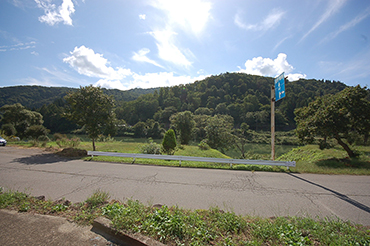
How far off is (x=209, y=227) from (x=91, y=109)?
1400 centimetres

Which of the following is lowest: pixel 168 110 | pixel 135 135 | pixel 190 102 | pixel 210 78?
pixel 135 135

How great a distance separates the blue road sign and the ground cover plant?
22.9 feet

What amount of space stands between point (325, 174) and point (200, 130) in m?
37.9

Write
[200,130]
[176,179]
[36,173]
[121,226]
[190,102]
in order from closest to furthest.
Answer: [121,226] < [176,179] < [36,173] < [200,130] < [190,102]

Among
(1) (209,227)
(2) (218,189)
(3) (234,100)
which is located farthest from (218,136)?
(3) (234,100)

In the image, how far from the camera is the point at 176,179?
289 inches

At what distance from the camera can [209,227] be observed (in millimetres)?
3262

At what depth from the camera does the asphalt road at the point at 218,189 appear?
480 centimetres

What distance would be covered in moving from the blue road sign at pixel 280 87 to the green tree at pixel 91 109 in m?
12.4

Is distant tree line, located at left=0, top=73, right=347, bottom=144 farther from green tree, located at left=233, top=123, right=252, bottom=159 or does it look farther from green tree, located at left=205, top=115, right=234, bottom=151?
green tree, located at left=205, top=115, right=234, bottom=151

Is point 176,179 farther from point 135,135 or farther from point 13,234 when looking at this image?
point 135,135

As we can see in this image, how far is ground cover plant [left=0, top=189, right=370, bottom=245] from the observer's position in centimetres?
292

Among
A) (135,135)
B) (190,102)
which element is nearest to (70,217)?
(135,135)

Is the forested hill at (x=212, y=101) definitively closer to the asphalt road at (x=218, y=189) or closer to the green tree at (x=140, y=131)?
the green tree at (x=140, y=131)
